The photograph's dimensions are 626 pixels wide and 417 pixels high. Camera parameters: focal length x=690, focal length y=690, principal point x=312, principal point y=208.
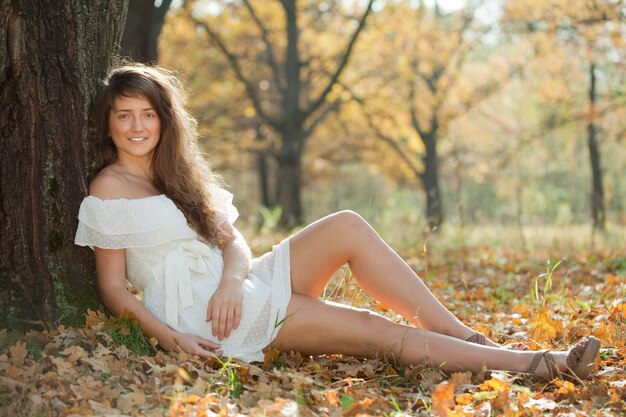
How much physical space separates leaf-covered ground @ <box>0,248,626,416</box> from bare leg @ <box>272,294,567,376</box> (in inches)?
2.3

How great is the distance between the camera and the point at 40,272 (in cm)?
314

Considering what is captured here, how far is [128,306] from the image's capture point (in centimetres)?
310

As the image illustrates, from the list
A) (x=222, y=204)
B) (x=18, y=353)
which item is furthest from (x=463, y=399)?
(x=18, y=353)

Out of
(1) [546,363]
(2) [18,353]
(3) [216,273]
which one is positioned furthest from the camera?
(3) [216,273]

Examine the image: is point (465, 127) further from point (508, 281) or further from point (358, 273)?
point (358, 273)

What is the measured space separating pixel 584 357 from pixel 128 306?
1.96 metres

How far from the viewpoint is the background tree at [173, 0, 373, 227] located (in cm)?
1205

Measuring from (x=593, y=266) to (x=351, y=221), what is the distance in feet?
12.5

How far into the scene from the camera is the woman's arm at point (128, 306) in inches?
119

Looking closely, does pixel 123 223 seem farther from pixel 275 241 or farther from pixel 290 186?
pixel 290 186

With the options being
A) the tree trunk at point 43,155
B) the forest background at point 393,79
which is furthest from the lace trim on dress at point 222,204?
the forest background at point 393,79

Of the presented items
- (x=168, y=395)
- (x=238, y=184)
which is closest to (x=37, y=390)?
(x=168, y=395)

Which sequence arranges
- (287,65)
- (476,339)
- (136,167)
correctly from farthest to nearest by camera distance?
1. (287,65)
2. (136,167)
3. (476,339)

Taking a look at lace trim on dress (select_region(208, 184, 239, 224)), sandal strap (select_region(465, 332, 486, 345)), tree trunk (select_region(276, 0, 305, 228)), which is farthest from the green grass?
tree trunk (select_region(276, 0, 305, 228))
